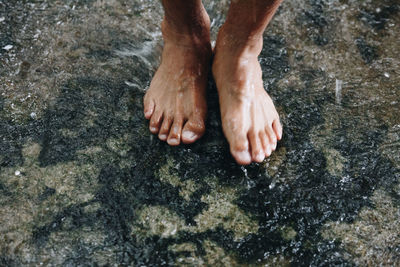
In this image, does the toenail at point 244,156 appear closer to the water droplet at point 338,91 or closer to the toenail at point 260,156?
the toenail at point 260,156

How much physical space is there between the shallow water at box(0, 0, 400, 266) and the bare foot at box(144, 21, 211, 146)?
7cm

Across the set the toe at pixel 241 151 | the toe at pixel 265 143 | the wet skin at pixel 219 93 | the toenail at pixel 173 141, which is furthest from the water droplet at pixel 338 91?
the toenail at pixel 173 141

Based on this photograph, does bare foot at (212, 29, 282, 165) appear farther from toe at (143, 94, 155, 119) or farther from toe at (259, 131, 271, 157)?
toe at (143, 94, 155, 119)

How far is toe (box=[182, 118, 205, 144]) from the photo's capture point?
167 cm

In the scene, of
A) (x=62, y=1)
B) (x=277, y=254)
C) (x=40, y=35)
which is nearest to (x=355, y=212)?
(x=277, y=254)

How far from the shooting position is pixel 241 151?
1.57m

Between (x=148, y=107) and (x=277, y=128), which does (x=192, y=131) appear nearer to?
(x=148, y=107)

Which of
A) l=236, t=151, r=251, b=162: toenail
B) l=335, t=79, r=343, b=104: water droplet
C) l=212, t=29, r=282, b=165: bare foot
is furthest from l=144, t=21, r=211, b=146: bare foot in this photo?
l=335, t=79, r=343, b=104: water droplet

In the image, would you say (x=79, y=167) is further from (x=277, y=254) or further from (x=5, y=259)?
(x=277, y=254)

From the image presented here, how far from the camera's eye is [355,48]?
2100mm

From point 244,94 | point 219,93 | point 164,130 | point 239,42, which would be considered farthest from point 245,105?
point 164,130

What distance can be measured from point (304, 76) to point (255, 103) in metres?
0.44

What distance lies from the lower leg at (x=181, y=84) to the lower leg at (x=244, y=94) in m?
0.10

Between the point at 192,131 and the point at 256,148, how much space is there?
29 cm
